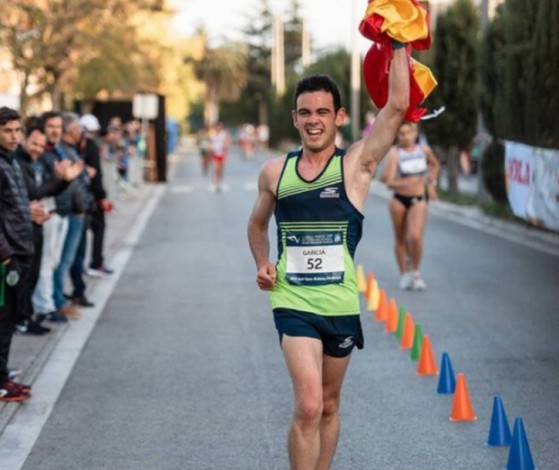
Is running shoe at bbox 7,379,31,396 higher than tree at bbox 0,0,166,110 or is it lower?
lower

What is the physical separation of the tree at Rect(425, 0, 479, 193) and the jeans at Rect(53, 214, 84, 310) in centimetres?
1887

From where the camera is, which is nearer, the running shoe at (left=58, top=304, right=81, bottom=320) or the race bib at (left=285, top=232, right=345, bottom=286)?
the race bib at (left=285, top=232, right=345, bottom=286)

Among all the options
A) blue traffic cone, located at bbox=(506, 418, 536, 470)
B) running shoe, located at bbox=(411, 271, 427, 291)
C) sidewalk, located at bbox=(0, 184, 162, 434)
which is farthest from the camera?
running shoe, located at bbox=(411, 271, 427, 291)

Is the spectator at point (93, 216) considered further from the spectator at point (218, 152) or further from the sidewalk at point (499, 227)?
the spectator at point (218, 152)

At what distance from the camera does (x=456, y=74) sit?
30641 mm

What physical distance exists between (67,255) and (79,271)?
1.92ft

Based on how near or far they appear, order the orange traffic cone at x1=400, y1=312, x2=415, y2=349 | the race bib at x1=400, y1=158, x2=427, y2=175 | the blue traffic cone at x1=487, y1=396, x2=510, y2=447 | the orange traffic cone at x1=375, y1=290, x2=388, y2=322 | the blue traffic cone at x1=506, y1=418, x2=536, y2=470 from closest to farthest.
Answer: the blue traffic cone at x1=506, y1=418, x2=536, y2=470 → the blue traffic cone at x1=487, y1=396, x2=510, y2=447 → the orange traffic cone at x1=400, y1=312, x2=415, y2=349 → the orange traffic cone at x1=375, y1=290, x2=388, y2=322 → the race bib at x1=400, y1=158, x2=427, y2=175

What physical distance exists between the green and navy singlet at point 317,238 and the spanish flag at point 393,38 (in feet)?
1.16

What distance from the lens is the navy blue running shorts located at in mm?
5738

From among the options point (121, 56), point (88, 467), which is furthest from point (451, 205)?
point (88, 467)

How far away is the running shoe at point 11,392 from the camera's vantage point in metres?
8.64

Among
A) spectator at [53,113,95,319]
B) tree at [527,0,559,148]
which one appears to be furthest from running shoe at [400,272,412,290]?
tree at [527,0,559,148]

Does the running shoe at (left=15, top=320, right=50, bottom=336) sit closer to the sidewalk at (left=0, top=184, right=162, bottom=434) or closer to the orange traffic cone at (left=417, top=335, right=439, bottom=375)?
the sidewalk at (left=0, top=184, right=162, bottom=434)

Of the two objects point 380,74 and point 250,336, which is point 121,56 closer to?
point 250,336
